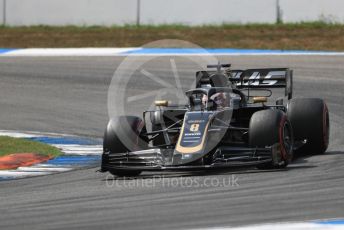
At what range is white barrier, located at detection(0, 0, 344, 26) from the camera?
26.9m

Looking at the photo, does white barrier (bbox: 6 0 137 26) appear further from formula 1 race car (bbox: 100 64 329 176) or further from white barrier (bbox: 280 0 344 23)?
formula 1 race car (bbox: 100 64 329 176)

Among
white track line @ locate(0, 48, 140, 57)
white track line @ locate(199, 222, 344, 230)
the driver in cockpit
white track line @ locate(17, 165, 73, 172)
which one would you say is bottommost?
white track line @ locate(17, 165, 73, 172)

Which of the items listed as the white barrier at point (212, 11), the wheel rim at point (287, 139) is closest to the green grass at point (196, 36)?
the white barrier at point (212, 11)

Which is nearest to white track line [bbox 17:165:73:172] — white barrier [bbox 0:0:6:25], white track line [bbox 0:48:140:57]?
white track line [bbox 0:48:140:57]

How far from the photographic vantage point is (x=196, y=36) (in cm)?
2720

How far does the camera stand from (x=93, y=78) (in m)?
21.7

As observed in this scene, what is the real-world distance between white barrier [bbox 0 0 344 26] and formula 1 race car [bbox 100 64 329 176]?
14.0m

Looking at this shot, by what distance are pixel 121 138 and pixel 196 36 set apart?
15.6 m

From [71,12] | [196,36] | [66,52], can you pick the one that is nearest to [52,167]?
[66,52]

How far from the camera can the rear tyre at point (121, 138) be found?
38.7ft

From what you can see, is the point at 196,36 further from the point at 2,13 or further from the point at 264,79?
the point at 264,79

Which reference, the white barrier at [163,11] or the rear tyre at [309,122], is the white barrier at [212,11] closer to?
the white barrier at [163,11]

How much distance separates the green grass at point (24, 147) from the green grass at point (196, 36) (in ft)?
36.9

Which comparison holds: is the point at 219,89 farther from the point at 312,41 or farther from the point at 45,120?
the point at 312,41
